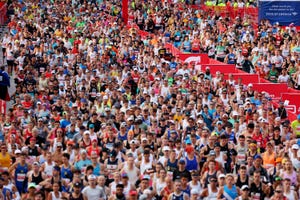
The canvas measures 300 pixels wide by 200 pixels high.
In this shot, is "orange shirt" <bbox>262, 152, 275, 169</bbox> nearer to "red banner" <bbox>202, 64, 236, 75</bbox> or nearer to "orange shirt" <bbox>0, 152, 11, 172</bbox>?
"orange shirt" <bbox>0, 152, 11, 172</bbox>

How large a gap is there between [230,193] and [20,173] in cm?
421

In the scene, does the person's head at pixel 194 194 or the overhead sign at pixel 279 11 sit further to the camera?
the overhead sign at pixel 279 11

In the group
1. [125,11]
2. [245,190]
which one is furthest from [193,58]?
[245,190]

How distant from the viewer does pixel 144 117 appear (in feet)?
70.7

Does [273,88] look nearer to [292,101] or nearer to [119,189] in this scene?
[292,101]

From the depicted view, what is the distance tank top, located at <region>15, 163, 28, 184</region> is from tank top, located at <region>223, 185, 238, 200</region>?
400cm

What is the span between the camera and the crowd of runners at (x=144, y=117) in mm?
16531

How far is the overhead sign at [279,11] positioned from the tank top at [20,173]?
22293 millimetres

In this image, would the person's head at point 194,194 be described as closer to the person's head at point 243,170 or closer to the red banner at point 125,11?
the person's head at point 243,170

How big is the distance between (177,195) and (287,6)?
2392cm

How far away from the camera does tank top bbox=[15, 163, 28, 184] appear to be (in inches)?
695

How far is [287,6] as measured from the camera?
3850 cm

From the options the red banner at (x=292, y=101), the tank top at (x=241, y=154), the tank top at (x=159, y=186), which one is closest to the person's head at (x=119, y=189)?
the tank top at (x=159, y=186)

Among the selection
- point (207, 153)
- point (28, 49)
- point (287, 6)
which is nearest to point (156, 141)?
point (207, 153)
